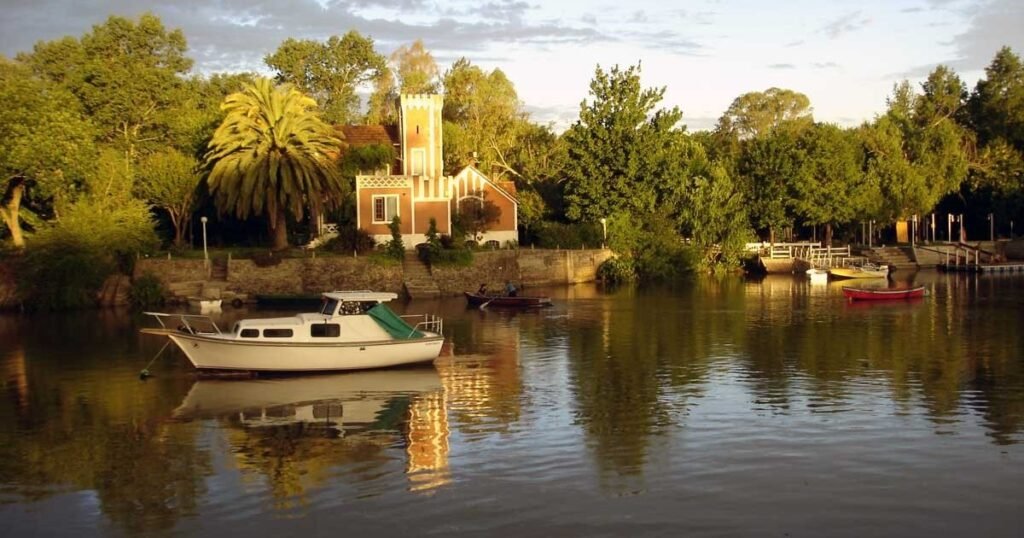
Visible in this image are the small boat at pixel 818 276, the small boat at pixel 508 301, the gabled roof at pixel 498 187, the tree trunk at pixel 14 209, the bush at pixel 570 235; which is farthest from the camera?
the gabled roof at pixel 498 187

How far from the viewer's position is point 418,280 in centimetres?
5647

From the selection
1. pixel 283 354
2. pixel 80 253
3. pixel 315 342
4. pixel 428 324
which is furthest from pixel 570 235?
pixel 283 354

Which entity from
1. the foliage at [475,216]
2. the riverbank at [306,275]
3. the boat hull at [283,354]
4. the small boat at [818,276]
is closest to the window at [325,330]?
the boat hull at [283,354]

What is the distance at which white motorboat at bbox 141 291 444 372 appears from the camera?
27.2m

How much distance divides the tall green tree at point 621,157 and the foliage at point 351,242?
55.9 ft

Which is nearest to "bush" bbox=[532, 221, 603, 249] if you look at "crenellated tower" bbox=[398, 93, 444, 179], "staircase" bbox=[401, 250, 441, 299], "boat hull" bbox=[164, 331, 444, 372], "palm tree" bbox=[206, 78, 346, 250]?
"crenellated tower" bbox=[398, 93, 444, 179]

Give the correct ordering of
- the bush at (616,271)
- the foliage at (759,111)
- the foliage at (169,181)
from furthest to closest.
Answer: the foliage at (759,111)
the bush at (616,271)
the foliage at (169,181)

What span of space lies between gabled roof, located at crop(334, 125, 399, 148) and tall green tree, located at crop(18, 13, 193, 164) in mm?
13434

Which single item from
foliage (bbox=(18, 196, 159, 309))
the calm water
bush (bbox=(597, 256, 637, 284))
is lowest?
the calm water

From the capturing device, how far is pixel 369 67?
316ft

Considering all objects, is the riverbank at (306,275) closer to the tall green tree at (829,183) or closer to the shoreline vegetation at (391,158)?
the shoreline vegetation at (391,158)

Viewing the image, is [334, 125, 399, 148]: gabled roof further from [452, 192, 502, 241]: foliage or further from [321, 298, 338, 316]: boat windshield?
[321, 298, 338, 316]: boat windshield

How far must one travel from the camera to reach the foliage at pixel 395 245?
5741 centimetres

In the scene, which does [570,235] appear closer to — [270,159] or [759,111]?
[270,159]
